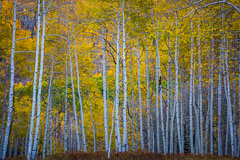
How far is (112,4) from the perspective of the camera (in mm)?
8055

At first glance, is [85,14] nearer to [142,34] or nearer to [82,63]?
[142,34]

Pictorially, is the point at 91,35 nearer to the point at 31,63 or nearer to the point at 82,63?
the point at 82,63

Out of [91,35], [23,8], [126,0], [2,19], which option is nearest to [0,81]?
[2,19]

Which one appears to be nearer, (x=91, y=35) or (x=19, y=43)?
(x=91, y=35)

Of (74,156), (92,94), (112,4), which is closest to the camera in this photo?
(74,156)

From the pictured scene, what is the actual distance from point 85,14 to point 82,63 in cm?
458

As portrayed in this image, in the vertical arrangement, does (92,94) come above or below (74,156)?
above

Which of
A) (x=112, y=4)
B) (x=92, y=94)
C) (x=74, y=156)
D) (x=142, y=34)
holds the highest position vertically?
(x=112, y=4)

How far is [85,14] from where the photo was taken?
32.3 feet

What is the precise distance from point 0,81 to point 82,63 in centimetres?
580

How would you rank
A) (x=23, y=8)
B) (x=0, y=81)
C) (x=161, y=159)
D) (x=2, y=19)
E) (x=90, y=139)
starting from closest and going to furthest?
(x=161, y=159) → (x=23, y=8) → (x=2, y=19) → (x=0, y=81) → (x=90, y=139)

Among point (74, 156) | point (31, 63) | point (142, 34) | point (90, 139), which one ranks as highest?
point (142, 34)

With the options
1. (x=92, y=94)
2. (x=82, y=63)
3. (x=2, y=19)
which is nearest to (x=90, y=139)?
(x=92, y=94)

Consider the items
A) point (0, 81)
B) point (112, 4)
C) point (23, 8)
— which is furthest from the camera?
point (0, 81)
